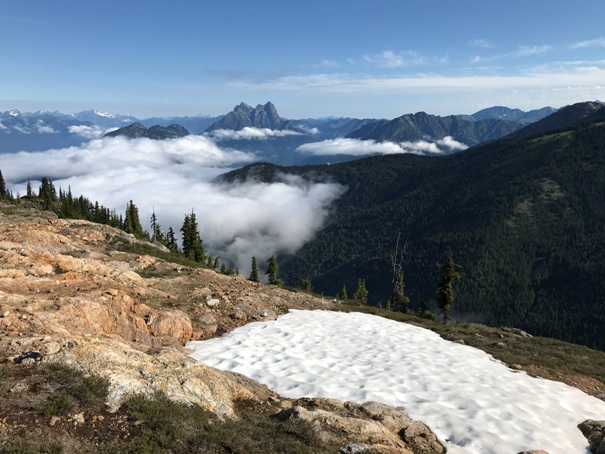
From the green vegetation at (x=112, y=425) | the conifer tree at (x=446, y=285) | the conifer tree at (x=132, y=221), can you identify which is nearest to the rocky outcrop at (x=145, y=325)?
the green vegetation at (x=112, y=425)

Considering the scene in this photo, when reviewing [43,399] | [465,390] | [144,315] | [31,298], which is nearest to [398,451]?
[465,390]

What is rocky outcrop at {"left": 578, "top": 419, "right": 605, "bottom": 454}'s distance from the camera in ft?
42.5

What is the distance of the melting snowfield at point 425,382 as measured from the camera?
45.1 ft

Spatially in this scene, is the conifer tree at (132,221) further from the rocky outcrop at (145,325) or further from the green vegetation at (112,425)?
the green vegetation at (112,425)

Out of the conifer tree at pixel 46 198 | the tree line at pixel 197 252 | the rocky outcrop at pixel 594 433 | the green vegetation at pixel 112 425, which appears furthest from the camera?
the conifer tree at pixel 46 198

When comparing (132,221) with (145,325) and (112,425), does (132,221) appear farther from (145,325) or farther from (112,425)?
(112,425)

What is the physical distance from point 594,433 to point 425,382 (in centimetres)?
632

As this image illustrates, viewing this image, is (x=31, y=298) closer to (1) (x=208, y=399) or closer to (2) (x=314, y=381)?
(1) (x=208, y=399)

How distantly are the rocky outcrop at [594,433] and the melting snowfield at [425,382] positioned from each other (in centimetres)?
28

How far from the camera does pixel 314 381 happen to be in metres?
17.0

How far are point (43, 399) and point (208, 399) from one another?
454cm

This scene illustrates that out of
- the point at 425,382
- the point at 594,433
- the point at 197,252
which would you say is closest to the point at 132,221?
the point at 197,252

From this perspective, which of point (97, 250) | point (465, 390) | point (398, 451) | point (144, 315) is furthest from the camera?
point (97, 250)

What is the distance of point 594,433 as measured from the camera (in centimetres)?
1412
